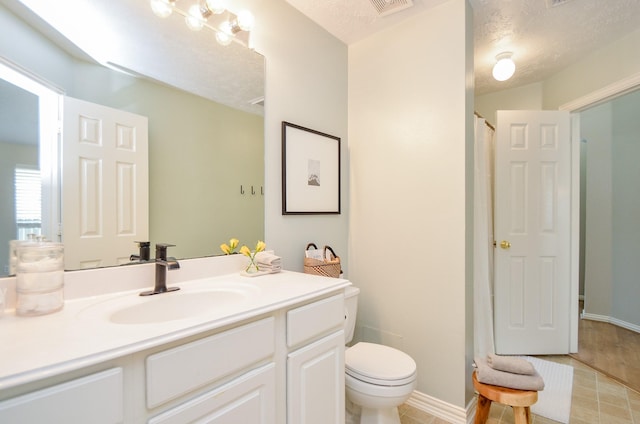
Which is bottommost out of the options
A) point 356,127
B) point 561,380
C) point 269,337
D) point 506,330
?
point 561,380

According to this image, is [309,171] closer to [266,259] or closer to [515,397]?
[266,259]

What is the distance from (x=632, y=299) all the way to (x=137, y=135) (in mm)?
4503

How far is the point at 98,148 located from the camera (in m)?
1.14

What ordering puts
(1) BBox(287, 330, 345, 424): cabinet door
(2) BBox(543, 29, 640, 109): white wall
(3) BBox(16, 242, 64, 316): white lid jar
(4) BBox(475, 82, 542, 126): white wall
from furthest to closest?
1. (4) BBox(475, 82, 542, 126): white wall
2. (2) BBox(543, 29, 640, 109): white wall
3. (1) BBox(287, 330, 345, 424): cabinet door
4. (3) BBox(16, 242, 64, 316): white lid jar

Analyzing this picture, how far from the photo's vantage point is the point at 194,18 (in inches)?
55.7

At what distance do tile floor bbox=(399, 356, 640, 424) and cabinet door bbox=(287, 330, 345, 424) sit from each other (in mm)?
760

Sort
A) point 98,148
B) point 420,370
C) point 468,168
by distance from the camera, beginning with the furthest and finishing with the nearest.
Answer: point 420,370
point 468,168
point 98,148

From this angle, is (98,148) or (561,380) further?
(561,380)

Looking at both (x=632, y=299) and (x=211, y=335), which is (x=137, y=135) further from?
(x=632, y=299)

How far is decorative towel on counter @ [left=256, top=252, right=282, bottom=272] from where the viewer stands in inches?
59.9

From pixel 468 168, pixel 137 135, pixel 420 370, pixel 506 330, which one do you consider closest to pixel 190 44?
pixel 137 135

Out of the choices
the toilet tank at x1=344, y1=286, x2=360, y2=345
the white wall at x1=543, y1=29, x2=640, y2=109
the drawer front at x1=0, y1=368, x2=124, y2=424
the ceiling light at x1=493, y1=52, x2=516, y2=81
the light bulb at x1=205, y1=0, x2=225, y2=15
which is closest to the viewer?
→ the drawer front at x1=0, y1=368, x2=124, y2=424

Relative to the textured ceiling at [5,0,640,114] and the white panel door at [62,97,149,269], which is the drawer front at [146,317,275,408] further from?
the textured ceiling at [5,0,640,114]

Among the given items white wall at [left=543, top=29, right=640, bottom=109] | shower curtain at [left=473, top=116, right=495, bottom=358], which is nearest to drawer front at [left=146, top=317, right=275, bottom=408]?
shower curtain at [left=473, top=116, right=495, bottom=358]
